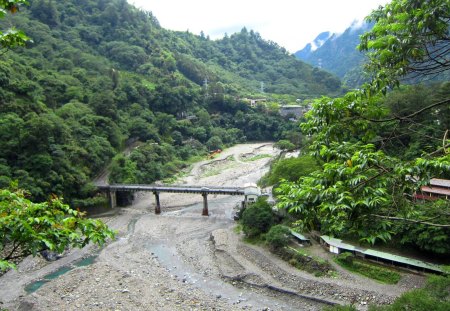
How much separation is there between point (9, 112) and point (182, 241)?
22.1 meters

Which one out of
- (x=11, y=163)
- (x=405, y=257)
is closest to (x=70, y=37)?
(x=11, y=163)

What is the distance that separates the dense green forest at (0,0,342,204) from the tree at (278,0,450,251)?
30.8 feet

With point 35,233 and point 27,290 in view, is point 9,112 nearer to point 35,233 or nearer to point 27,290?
point 27,290

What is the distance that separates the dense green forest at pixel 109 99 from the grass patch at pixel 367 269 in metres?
19.9

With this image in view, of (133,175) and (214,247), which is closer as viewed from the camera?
(214,247)

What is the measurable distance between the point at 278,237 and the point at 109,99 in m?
34.7

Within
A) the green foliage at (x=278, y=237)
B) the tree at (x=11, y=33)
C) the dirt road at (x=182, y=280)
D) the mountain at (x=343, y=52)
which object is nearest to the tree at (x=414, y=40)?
the tree at (x=11, y=33)

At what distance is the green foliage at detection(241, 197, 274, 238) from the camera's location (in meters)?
27.6

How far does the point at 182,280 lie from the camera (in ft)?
73.9

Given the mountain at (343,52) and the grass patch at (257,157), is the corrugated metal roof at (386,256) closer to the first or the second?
the grass patch at (257,157)

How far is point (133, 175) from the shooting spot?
4381 centimetres

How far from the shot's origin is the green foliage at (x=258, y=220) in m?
27.6

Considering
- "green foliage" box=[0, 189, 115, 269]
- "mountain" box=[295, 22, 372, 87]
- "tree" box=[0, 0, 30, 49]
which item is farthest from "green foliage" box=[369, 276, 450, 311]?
"mountain" box=[295, 22, 372, 87]

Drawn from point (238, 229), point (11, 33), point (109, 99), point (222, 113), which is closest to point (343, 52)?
point (222, 113)
